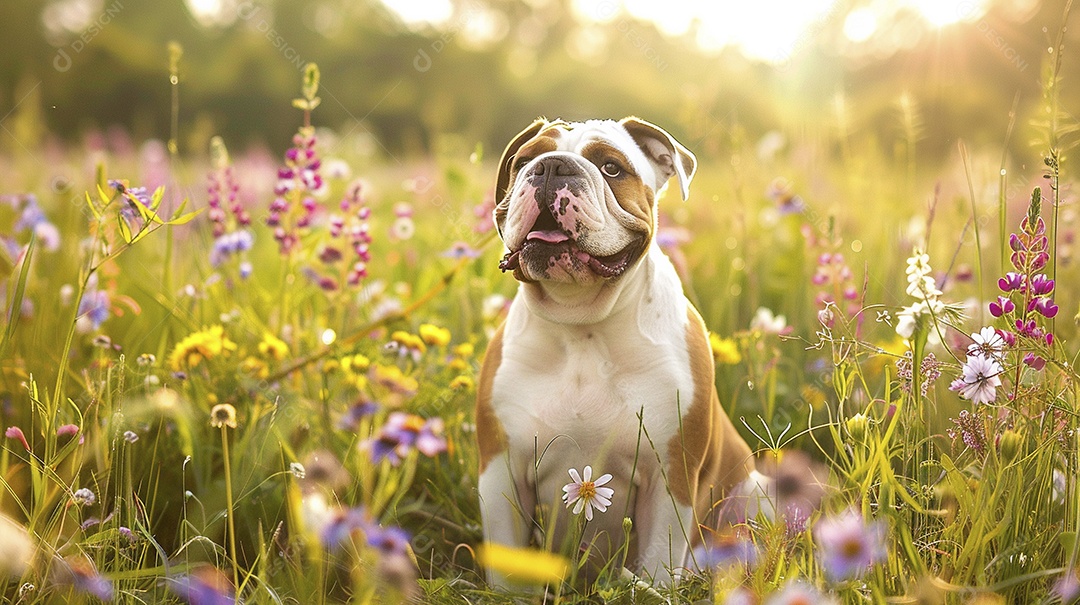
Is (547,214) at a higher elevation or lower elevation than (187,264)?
higher

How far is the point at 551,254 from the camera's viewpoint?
7.53 feet

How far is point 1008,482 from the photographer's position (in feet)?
6.08

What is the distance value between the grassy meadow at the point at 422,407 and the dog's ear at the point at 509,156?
249 mm

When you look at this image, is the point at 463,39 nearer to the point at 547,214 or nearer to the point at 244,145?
the point at 244,145

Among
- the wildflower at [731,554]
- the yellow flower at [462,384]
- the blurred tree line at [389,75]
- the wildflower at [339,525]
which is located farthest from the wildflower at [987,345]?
the blurred tree line at [389,75]

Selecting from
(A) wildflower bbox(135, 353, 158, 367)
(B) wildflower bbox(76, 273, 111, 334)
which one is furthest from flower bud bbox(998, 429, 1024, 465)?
(B) wildflower bbox(76, 273, 111, 334)

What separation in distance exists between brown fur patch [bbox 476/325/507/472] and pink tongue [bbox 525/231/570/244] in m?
0.40

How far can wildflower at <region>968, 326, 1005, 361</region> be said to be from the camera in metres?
1.80

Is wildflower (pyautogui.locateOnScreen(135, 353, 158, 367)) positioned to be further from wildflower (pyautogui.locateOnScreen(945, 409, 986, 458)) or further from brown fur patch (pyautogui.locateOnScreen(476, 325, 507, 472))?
wildflower (pyautogui.locateOnScreen(945, 409, 986, 458))

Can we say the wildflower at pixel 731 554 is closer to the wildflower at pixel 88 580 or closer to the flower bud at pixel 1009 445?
the flower bud at pixel 1009 445

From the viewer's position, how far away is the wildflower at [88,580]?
146cm

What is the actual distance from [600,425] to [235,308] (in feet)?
5.10

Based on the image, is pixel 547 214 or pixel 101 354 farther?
pixel 101 354

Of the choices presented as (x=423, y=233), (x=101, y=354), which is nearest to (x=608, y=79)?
(x=423, y=233)
